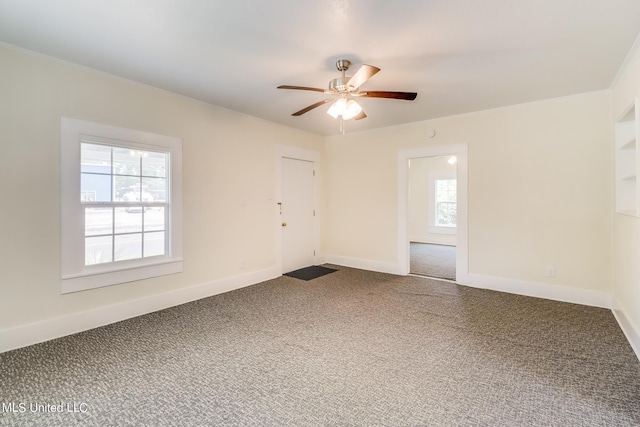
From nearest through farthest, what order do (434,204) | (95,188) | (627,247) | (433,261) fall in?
(627,247)
(95,188)
(433,261)
(434,204)

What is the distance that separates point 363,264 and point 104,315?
389cm

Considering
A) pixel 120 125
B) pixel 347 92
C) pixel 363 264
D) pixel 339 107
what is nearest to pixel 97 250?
pixel 120 125

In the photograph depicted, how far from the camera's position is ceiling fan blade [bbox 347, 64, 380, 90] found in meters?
2.28

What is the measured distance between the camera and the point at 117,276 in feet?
10.3

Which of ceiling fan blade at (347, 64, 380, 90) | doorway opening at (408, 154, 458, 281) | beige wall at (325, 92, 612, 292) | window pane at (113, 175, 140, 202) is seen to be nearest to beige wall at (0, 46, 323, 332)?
window pane at (113, 175, 140, 202)

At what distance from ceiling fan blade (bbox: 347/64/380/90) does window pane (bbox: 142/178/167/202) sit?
97.8 inches

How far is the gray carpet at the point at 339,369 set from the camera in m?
1.75

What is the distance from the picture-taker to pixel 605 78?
3150 mm

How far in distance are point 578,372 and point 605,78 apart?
3008 millimetres

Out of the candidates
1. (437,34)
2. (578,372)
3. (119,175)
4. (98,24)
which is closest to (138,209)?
(119,175)

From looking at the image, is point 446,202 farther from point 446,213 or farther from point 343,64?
point 343,64

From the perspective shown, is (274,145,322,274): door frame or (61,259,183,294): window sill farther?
(274,145,322,274): door frame

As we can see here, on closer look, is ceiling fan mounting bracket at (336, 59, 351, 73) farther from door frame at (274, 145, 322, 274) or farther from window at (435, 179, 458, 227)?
window at (435, 179, 458, 227)

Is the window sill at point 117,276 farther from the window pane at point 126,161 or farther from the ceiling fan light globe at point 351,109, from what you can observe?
the ceiling fan light globe at point 351,109
